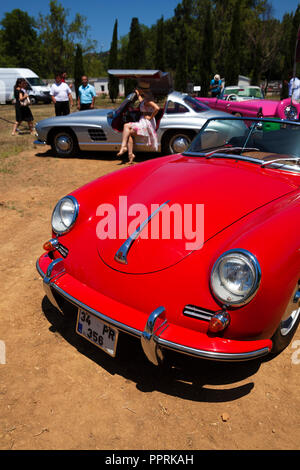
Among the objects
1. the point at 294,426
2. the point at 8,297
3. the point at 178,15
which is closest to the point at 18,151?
the point at 8,297

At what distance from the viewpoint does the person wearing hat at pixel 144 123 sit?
276 inches

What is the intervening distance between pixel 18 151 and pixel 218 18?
45.3 metres

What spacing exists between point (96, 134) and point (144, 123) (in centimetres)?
113

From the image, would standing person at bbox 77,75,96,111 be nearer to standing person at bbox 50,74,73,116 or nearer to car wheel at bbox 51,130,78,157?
standing person at bbox 50,74,73,116

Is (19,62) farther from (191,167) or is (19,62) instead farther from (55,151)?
(191,167)

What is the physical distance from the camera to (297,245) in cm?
215

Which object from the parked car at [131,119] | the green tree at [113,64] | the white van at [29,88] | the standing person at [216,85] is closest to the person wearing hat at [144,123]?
the parked car at [131,119]

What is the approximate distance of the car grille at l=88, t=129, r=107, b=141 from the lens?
751 cm

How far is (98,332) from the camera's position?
90.0 inches

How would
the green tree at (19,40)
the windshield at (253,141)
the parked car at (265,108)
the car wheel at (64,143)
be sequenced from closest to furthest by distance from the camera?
the windshield at (253,141)
the car wheel at (64,143)
the parked car at (265,108)
the green tree at (19,40)

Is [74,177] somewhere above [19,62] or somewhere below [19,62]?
below

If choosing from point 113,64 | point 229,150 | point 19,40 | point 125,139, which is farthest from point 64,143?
point 19,40

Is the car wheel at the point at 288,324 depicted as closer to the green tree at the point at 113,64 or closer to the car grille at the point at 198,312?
the car grille at the point at 198,312

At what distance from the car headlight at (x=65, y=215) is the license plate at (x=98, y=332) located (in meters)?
0.69
